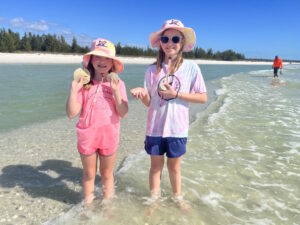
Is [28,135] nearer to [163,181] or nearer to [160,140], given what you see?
[163,181]

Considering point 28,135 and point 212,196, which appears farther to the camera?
point 28,135

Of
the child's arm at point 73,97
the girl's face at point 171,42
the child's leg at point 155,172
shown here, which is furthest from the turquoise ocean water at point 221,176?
the girl's face at point 171,42

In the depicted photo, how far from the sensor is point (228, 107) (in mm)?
10266

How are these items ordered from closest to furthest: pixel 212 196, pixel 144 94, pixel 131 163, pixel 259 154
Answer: pixel 144 94 → pixel 212 196 → pixel 131 163 → pixel 259 154

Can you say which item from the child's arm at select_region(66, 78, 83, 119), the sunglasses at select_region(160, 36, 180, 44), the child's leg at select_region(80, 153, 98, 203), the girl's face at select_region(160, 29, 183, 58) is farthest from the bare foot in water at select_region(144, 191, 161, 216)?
the sunglasses at select_region(160, 36, 180, 44)

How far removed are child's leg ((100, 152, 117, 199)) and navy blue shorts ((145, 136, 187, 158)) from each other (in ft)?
1.28

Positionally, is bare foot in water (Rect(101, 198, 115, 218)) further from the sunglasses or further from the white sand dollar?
the sunglasses

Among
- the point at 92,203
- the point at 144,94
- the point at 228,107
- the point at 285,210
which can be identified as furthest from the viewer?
the point at 228,107

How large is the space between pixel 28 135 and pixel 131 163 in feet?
7.77

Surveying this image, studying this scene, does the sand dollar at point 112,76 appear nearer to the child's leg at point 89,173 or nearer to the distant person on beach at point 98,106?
the distant person on beach at point 98,106

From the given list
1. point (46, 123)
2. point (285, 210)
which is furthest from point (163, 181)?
point (46, 123)

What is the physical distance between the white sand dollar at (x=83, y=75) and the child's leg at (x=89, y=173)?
75 cm

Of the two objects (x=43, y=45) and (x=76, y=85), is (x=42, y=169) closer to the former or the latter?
(x=76, y=85)

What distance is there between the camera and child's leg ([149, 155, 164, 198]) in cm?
324
